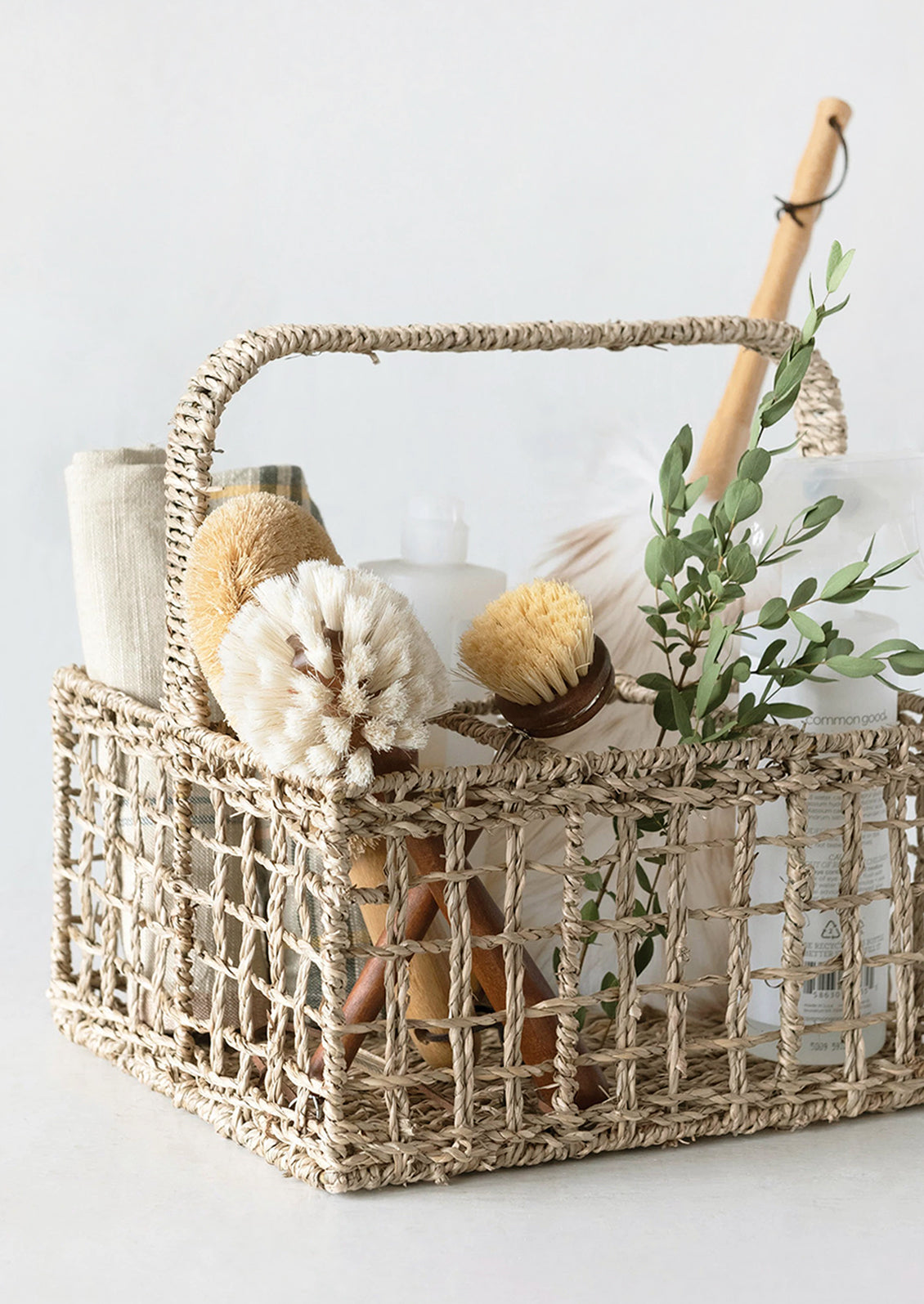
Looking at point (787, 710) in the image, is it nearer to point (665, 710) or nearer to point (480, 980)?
point (665, 710)

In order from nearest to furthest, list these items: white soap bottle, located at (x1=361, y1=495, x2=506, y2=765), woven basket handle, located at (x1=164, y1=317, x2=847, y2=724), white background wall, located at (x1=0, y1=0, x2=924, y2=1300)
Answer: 1. woven basket handle, located at (x1=164, y1=317, x2=847, y2=724)
2. white soap bottle, located at (x1=361, y1=495, x2=506, y2=765)
3. white background wall, located at (x1=0, y1=0, x2=924, y2=1300)

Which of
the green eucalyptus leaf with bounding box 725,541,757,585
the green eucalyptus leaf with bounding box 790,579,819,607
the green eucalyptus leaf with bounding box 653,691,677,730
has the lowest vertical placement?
the green eucalyptus leaf with bounding box 653,691,677,730

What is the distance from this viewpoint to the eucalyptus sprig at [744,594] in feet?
2.02

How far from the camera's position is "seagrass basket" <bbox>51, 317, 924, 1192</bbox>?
58cm

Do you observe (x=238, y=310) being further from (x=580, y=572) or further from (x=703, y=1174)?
(x=703, y=1174)

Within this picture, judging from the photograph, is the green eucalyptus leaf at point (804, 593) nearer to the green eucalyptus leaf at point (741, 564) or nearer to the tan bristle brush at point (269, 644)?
the green eucalyptus leaf at point (741, 564)

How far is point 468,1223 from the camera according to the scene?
57cm

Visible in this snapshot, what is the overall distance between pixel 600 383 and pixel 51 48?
1.41 feet

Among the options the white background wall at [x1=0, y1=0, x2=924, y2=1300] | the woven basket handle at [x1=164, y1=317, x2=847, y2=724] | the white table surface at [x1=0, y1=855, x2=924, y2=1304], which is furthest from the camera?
the white background wall at [x1=0, y1=0, x2=924, y2=1300]

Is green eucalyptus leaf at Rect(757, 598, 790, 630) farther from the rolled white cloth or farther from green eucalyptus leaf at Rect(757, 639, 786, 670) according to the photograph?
the rolled white cloth

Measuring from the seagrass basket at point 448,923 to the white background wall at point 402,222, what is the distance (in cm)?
37

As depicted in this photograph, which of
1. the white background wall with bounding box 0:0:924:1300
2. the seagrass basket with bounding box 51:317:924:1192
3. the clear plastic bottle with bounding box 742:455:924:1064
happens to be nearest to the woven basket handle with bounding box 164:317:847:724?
the seagrass basket with bounding box 51:317:924:1192

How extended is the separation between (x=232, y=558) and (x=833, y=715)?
0.84 feet

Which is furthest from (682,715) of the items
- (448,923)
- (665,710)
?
(448,923)
